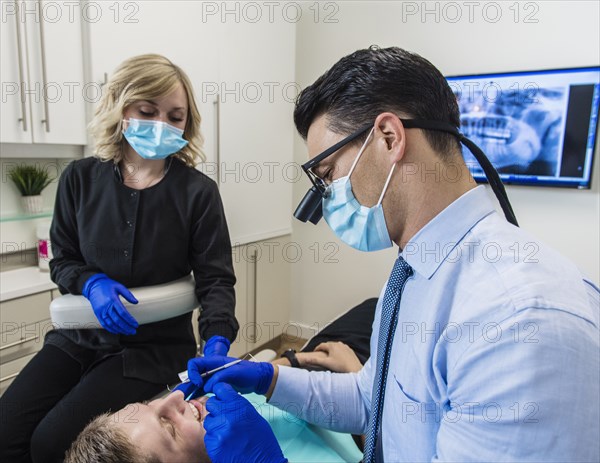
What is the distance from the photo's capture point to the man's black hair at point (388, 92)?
818mm

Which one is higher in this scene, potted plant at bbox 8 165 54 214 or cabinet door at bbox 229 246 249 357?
potted plant at bbox 8 165 54 214

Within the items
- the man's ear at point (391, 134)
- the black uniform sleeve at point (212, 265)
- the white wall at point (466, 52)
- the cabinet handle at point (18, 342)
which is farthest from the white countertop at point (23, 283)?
the white wall at point (466, 52)

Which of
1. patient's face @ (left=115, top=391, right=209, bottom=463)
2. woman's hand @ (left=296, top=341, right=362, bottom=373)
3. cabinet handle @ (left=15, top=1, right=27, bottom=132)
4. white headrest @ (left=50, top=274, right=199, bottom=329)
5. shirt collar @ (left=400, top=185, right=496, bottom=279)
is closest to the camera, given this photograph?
shirt collar @ (left=400, top=185, right=496, bottom=279)

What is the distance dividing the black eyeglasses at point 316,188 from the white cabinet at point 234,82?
135 cm

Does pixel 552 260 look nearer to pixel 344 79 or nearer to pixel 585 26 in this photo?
pixel 344 79

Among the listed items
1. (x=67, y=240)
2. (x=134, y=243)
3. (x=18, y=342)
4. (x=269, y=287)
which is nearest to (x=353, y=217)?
(x=134, y=243)

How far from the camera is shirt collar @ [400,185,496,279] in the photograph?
0.79 meters

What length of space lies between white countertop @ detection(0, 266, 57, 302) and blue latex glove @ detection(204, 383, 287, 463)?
3.44ft

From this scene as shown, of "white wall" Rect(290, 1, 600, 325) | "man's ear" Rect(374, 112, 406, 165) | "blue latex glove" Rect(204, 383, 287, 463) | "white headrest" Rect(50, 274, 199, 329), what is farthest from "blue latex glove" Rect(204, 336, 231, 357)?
"white wall" Rect(290, 1, 600, 325)

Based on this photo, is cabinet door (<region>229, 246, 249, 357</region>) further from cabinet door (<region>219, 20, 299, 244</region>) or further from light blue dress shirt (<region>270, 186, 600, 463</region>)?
light blue dress shirt (<region>270, 186, 600, 463</region>)

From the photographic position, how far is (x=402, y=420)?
84 cm

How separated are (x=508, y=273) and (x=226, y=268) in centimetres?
99

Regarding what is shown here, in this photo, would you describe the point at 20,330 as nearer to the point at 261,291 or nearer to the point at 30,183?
the point at 30,183

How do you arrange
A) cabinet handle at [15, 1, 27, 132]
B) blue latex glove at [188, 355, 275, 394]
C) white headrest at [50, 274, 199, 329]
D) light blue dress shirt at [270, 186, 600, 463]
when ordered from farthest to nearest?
cabinet handle at [15, 1, 27, 132], white headrest at [50, 274, 199, 329], blue latex glove at [188, 355, 275, 394], light blue dress shirt at [270, 186, 600, 463]
